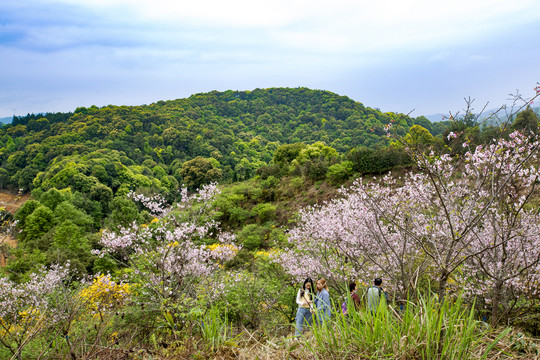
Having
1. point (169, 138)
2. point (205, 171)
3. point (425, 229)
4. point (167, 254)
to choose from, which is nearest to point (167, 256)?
point (167, 254)

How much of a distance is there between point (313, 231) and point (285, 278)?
259 centimetres

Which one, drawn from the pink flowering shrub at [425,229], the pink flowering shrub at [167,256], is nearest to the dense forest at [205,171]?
the pink flowering shrub at [167,256]

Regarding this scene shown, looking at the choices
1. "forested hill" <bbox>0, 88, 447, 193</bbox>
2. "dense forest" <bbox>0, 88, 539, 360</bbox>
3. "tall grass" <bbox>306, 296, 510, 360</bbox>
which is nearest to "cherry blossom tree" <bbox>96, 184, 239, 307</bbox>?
"dense forest" <bbox>0, 88, 539, 360</bbox>

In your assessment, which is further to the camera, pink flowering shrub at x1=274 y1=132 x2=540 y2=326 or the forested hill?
the forested hill

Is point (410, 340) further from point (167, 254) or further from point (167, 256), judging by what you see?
point (167, 256)

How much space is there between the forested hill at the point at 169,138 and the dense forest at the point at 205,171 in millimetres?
361

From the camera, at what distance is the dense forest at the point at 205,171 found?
8.24 metres

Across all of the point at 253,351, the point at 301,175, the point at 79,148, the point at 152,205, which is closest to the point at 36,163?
the point at 79,148

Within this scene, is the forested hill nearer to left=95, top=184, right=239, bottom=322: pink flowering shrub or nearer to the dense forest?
the dense forest

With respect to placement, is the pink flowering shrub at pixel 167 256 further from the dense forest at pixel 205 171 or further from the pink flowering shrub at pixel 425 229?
the pink flowering shrub at pixel 425 229

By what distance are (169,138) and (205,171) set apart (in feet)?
105

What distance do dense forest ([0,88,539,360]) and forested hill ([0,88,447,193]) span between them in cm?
36

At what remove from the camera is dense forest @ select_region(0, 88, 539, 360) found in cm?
824

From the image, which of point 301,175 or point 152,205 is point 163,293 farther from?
point 301,175
